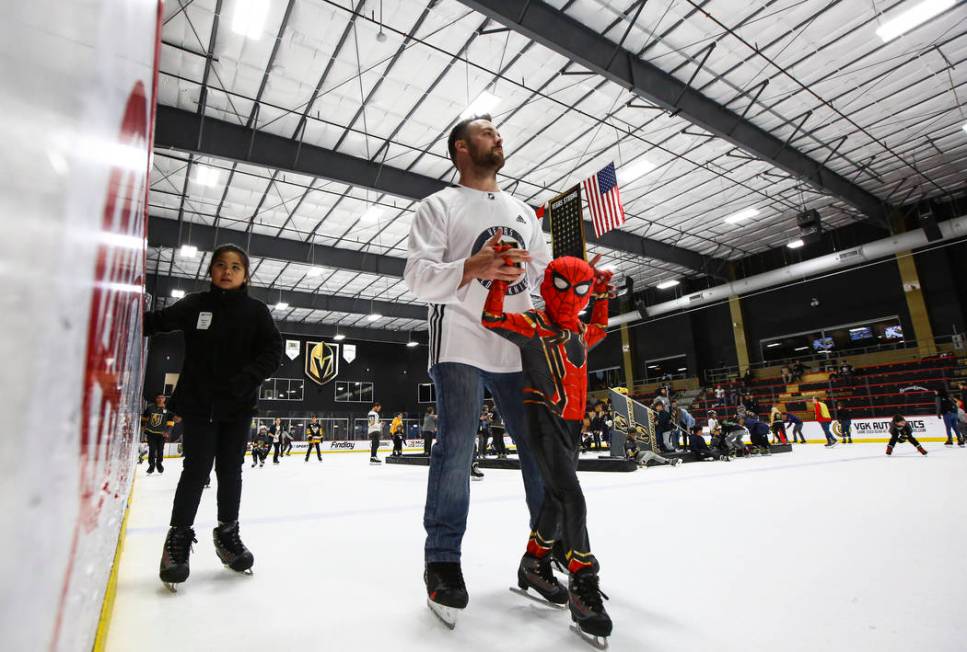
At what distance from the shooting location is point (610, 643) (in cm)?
127

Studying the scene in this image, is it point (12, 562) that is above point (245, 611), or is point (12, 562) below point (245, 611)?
above

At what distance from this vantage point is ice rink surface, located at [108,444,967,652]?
4.23 feet

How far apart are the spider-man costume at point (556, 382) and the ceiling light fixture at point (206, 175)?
11424mm

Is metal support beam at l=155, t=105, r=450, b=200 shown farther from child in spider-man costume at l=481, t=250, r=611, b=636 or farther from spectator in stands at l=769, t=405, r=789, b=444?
child in spider-man costume at l=481, t=250, r=611, b=636

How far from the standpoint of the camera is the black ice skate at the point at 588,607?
4.08 feet

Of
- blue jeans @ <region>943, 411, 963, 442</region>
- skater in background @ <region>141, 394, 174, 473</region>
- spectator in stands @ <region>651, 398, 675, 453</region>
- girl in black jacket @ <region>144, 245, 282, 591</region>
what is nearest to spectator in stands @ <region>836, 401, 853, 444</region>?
blue jeans @ <region>943, 411, 963, 442</region>

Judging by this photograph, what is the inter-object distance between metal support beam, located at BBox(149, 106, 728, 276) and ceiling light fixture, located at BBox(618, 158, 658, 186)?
4.21 metres

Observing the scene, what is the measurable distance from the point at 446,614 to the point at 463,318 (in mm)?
838

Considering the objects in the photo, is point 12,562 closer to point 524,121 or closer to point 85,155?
point 85,155

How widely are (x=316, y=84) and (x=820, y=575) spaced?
9.69 metres

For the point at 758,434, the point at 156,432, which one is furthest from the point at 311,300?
the point at 758,434

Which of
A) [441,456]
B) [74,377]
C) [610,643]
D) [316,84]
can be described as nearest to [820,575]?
[610,643]

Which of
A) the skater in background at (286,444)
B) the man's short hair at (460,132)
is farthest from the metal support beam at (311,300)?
the man's short hair at (460,132)

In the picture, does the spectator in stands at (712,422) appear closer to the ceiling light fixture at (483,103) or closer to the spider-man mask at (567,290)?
the ceiling light fixture at (483,103)
